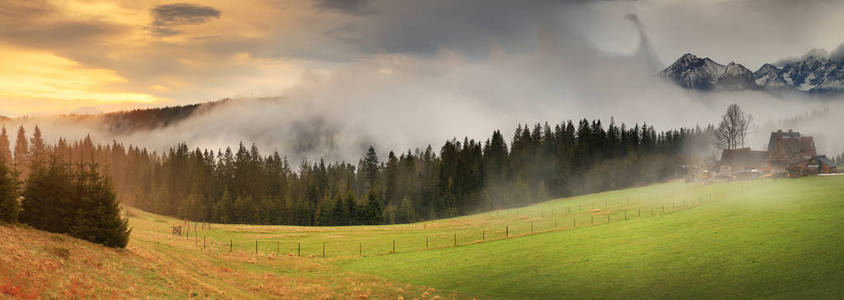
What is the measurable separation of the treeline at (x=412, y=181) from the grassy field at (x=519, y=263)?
75.5 m

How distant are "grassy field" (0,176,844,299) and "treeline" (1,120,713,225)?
7547 cm

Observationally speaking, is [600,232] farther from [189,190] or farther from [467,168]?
[189,190]

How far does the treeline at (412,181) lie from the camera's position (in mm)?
146125

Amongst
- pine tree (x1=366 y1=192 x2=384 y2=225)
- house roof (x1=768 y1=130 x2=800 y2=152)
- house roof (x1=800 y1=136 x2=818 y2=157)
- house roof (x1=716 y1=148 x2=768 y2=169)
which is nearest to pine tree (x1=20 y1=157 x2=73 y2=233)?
pine tree (x1=366 y1=192 x2=384 y2=225)

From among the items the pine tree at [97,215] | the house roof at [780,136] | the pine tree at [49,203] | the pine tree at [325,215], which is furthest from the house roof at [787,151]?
the pine tree at [49,203]

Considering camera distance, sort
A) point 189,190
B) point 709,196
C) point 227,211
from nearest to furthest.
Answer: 1. point 709,196
2. point 227,211
3. point 189,190

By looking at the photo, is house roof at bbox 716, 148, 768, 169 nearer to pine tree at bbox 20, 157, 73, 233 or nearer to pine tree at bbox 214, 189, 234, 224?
pine tree at bbox 20, 157, 73, 233

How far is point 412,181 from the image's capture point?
573 ft

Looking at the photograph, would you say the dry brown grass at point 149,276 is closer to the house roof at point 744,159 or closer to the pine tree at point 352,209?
the pine tree at point 352,209

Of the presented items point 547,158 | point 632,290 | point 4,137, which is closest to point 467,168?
point 547,158

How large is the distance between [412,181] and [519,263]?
124897 mm

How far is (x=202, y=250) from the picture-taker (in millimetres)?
57438

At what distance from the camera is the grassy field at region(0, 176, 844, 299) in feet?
103

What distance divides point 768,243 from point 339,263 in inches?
1669
